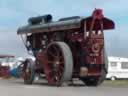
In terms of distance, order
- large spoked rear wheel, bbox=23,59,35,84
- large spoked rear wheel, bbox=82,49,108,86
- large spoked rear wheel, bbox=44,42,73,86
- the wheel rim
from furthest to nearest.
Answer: large spoked rear wheel, bbox=23,59,35,84 → large spoked rear wheel, bbox=82,49,108,86 → the wheel rim → large spoked rear wheel, bbox=44,42,73,86

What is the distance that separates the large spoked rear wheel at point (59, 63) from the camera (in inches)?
815

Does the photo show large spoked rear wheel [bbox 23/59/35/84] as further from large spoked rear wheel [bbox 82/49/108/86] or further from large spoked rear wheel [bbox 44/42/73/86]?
large spoked rear wheel [bbox 82/49/108/86]

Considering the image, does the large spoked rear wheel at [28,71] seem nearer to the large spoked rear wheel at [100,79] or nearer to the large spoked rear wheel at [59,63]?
the large spoked rear wheel at [59,63]

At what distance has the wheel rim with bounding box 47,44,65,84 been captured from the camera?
21.1 m

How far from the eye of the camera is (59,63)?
21.2m

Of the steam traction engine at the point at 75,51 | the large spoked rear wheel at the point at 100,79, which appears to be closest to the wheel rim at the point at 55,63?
the steam traction engine at the point at 75,51

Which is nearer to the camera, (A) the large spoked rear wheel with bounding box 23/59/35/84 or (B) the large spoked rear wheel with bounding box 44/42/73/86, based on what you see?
(B) the large spoked rear wheel with bounding box 44/42/73/86

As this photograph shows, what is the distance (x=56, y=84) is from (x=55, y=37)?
2.68m

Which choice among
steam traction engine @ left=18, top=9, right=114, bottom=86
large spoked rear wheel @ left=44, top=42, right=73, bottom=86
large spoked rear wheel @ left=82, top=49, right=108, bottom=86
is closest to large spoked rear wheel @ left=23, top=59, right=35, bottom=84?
steam traction engine @ left=18, top=9, right=114, bottom=86

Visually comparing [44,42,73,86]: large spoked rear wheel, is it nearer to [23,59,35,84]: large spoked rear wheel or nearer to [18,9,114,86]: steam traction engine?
[18,9,114,86]: steam traction engine

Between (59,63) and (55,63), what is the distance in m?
0.39

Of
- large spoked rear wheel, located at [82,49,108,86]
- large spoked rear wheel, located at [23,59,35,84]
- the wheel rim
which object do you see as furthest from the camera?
large spoked rear wheel, located at [23,59,35,84]

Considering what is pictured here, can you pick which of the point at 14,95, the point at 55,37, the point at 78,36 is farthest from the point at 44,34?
the point at 14,95

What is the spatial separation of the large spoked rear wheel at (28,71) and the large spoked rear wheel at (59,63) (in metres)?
1.98
